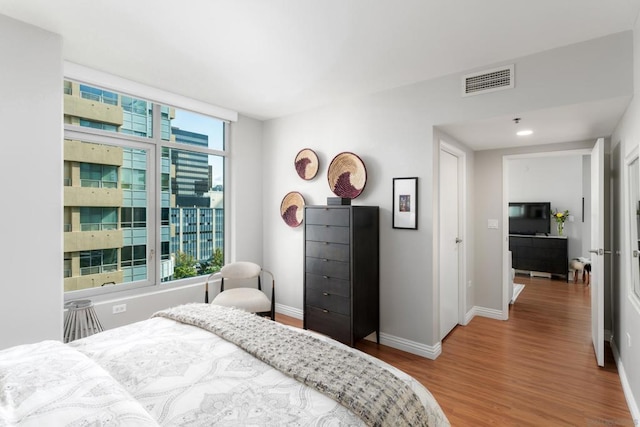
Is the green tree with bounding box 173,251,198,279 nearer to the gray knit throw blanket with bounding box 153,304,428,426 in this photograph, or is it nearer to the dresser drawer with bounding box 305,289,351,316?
the dresser drawer with bounding box 305,289,351,316

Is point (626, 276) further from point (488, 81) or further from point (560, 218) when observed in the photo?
point (560, 218)

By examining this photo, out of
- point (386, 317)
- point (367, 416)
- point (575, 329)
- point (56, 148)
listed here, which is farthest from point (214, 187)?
point (575, 329)

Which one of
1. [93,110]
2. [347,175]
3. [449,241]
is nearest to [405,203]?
[347,175]

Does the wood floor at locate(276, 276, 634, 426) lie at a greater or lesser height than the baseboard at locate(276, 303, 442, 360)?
lesser

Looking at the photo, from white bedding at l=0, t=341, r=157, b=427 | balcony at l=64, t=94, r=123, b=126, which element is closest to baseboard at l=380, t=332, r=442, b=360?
white bedding at l=0, t=341, r=157, b=427

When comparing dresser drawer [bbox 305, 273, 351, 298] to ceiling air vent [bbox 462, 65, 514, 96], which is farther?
dresser drawer [bbox 305, 273, 351, 298]

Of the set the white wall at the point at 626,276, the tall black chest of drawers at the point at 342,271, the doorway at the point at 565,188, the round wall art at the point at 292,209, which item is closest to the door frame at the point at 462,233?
the tall black chest of drawers at the point at 342,271

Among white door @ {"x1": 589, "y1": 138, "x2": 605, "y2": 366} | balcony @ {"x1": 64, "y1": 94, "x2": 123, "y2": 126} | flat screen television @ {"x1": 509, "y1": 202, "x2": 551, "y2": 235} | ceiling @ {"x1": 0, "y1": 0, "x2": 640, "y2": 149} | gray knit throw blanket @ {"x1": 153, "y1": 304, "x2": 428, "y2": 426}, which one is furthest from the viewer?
flat screen television @ {"x1": 509, "y1": 202, "x2": 551, "y2": 235}

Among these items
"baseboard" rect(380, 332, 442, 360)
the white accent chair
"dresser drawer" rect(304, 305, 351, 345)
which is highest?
the white accent chair

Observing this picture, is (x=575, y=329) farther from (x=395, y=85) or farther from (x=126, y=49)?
(x=126, y=49)

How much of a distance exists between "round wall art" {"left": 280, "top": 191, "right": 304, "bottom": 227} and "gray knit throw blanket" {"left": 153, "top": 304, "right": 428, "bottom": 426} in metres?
2.19

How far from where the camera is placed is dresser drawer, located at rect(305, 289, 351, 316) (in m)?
3.04

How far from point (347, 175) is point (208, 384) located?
103 inches

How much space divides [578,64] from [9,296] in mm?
4231
